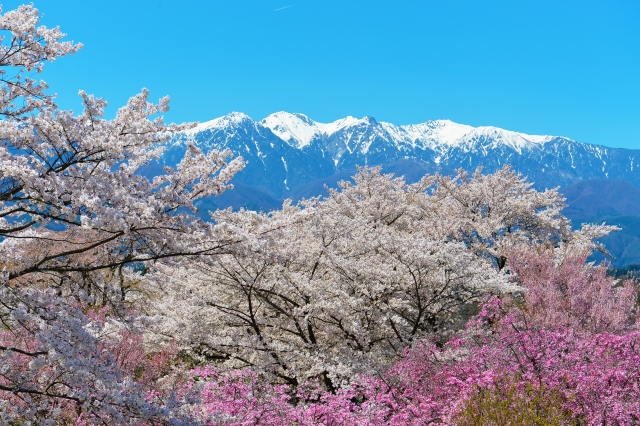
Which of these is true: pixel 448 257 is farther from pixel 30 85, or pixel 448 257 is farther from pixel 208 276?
pixel 30 85

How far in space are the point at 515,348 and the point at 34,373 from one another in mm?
8062

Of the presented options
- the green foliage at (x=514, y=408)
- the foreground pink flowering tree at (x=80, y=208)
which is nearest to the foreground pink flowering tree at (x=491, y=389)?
the green foliage at (x=514, y=408)

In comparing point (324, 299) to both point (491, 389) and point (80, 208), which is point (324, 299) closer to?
point (491, 389)

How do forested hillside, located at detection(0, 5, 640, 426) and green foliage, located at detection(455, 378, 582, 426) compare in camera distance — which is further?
green foliage, located at detection(455, 378, 582, 426)

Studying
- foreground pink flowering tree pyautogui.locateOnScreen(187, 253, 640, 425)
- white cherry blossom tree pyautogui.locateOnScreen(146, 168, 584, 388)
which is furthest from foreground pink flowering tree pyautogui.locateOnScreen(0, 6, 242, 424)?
white cherry blossom tree pyautogui.locateOnScreen(146, 168, 584, 388)

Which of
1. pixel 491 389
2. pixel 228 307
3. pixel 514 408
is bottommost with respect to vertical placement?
pixel 514 408

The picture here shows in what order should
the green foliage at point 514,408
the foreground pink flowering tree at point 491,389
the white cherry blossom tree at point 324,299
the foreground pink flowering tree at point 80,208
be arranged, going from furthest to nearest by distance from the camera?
1. the white cherry blossom tree at point 324,299
2. the foreground pink flowering tree at point 491,389
3. the green foliage at point 514,408
4. the foreground pink flowering tree at point 80,208

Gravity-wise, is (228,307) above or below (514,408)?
above

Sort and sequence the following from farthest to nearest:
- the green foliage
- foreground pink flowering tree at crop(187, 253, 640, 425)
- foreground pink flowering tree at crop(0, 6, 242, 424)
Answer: foreground pink flowering tree at crop(187, 253, 640, 425)
the green foliage
foreground pink flowering tree at crop(0, 6, 242, 424)

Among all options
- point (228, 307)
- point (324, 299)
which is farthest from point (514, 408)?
point (228, 307)

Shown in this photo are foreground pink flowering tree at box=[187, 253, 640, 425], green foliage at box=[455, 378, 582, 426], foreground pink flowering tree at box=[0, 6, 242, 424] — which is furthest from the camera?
foreground pink flowering tree at box=[187, 253, 640, 425]

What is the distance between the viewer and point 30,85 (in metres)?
6.99

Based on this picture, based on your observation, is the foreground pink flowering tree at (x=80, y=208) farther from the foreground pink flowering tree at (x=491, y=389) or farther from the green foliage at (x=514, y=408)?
the green foliage at (x=514, y=408)

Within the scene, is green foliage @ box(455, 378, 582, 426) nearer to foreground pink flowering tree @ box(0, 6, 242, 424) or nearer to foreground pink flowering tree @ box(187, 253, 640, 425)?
foreground pink flowering tree @ box(187, 253, 640, 425)
